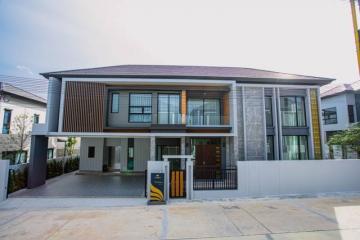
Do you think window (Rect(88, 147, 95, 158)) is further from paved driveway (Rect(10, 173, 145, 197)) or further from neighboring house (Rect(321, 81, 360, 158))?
neighboring house (Rect(321, 81, 360, 158))

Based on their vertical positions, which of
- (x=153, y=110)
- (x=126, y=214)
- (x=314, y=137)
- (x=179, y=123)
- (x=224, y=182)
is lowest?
(x=126, y=214)

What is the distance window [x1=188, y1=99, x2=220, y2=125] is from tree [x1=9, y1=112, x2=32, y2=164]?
41.3ft

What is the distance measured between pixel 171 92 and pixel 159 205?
758 cm

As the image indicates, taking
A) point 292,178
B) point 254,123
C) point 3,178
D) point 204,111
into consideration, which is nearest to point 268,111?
point 254,123

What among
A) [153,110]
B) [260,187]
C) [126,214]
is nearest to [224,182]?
[260,187]

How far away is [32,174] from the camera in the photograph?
9.85m

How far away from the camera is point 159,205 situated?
743 cm

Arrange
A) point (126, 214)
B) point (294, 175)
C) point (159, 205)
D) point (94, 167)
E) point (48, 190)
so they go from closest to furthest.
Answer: point (126, 214) < point (159, 205) < point (294, 175) < point (48, 190) < point (94, 167)

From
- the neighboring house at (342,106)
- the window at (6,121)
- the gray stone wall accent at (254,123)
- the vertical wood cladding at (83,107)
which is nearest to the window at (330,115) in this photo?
the neighboring house at (342,106)

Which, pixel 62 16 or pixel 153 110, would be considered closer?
pixel 62 16

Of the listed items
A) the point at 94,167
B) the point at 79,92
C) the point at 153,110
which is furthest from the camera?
the point at 94,167

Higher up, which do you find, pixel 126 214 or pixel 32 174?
pixel 32 174

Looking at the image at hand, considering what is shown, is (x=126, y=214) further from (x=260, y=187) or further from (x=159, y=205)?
(x=260, y=187)

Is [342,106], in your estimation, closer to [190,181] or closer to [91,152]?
[190,181]
